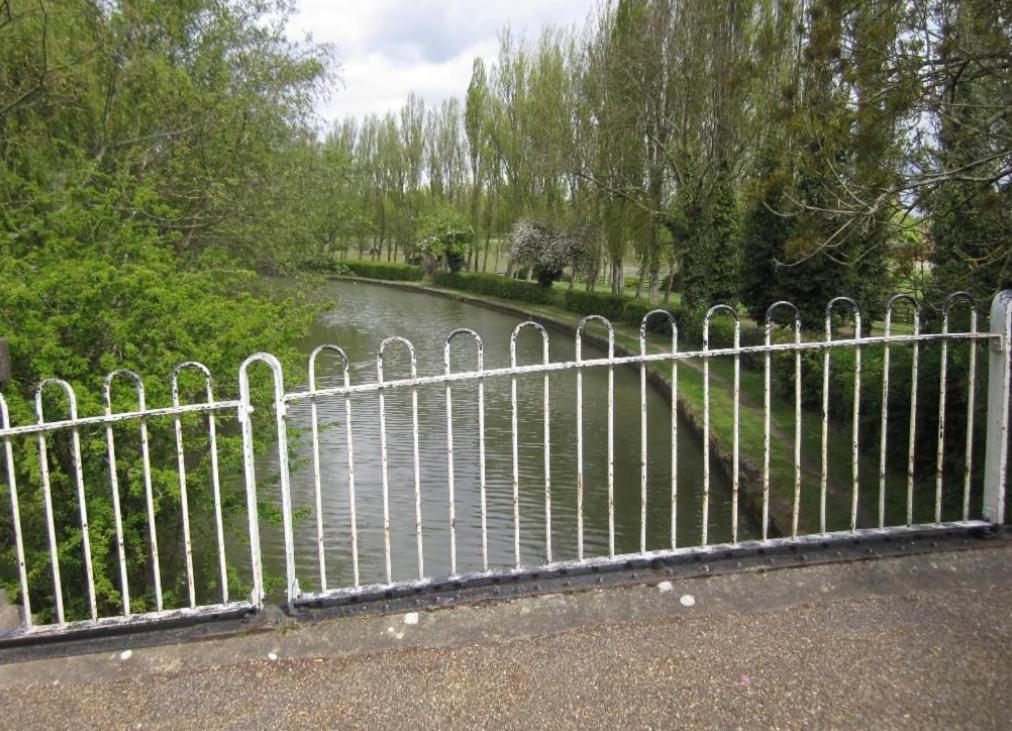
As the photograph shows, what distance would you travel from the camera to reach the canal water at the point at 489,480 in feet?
25.6

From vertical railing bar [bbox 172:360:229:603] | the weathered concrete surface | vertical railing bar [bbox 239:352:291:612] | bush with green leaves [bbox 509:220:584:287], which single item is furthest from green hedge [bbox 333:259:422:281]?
the weathered concrete surface

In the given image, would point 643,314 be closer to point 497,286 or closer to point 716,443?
point 716,443

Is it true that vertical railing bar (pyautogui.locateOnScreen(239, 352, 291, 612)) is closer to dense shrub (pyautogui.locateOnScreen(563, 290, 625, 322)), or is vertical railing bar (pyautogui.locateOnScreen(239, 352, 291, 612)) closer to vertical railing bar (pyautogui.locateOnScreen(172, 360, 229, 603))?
vertical railing bar (pyautogui.locateOnScreen(172, 360, 229, 603))

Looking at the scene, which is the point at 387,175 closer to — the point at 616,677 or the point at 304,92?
the point at 304,92

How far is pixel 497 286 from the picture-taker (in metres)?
37.8

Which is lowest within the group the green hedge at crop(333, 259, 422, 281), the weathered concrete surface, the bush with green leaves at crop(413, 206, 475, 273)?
the weathered concrete surface

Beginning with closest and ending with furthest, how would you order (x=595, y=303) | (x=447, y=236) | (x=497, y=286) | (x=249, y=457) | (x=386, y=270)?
(x=249, y=457) < (x=595, y=303) < (x=497, y=286) < (x=447, y=236) < (x=386, y=270)

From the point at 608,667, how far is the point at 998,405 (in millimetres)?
2491

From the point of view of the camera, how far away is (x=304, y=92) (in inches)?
551

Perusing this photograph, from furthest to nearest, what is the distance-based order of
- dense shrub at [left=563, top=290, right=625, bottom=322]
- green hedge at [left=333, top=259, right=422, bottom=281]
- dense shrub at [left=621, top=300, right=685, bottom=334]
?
green hedge at [left=333, top=259, right=422, bottom=281] < dense shrub at [left=563, top=290, right=625, bottom=322] < dense shrub at [left=621, top=300, right=685, bottom=334]

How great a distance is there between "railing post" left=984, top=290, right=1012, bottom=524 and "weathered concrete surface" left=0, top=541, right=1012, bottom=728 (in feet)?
1.79

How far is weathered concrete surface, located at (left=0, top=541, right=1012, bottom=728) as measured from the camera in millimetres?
3074

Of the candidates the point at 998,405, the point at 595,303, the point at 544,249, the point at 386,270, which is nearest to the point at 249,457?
the point at 998,405

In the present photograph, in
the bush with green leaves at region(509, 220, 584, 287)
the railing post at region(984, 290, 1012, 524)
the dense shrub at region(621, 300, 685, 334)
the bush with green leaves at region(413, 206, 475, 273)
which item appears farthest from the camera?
the bush with green leaves at region(413, 206, 475, 273)
